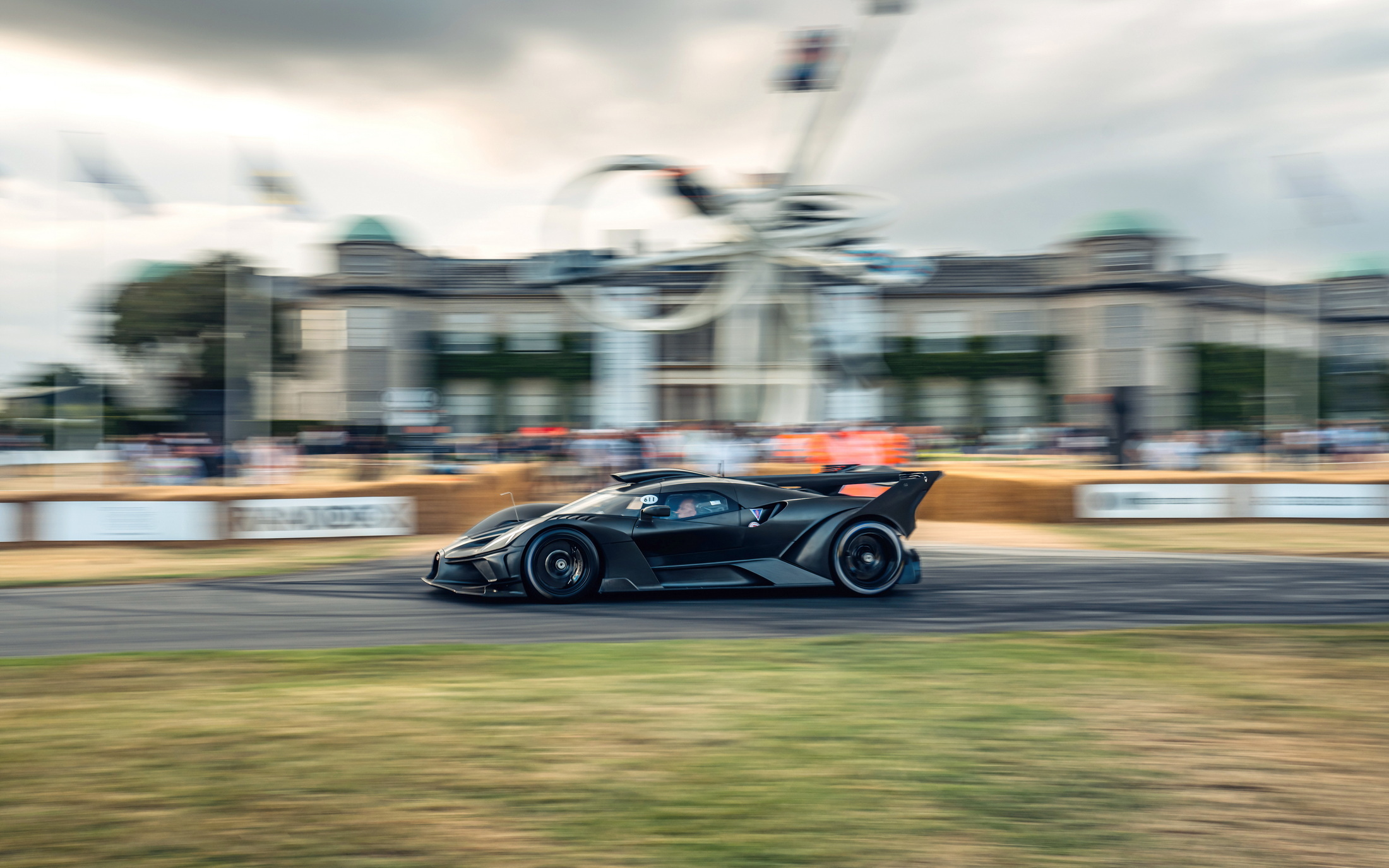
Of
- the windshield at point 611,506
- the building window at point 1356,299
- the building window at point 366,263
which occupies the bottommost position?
the windshield at point 611,506

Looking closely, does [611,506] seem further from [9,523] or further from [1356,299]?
[1356,299]

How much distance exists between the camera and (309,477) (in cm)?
2550

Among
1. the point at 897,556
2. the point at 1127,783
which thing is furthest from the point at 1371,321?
the point at 1127,783

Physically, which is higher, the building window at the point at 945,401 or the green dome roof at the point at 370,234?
the green dome roof at the point at 370,234

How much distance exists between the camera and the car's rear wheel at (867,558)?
354 inches

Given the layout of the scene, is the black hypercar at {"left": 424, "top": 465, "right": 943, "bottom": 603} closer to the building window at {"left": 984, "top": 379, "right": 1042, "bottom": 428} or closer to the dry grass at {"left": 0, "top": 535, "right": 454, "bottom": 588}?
the dry grass at {"left": 0, "top": 535, "right": 454, "bottom": 588}

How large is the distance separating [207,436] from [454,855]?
763 inches

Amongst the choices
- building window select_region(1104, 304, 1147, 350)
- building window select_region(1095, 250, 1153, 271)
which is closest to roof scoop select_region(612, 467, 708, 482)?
building window select_region(1104, 304, 1147, 350)

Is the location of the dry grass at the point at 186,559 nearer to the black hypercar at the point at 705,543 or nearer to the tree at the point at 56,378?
the black hypercar at the point at 705,543

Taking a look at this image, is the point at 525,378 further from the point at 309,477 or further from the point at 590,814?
the point at 590,814

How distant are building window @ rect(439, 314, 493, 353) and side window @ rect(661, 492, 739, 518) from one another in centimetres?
5451

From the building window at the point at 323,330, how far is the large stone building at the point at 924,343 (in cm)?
11

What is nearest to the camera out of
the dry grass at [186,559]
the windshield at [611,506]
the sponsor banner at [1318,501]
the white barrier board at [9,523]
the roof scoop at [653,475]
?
the windshield at [611,506]

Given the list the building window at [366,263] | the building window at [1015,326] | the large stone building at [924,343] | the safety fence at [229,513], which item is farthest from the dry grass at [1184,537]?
the building window at [366,263]
